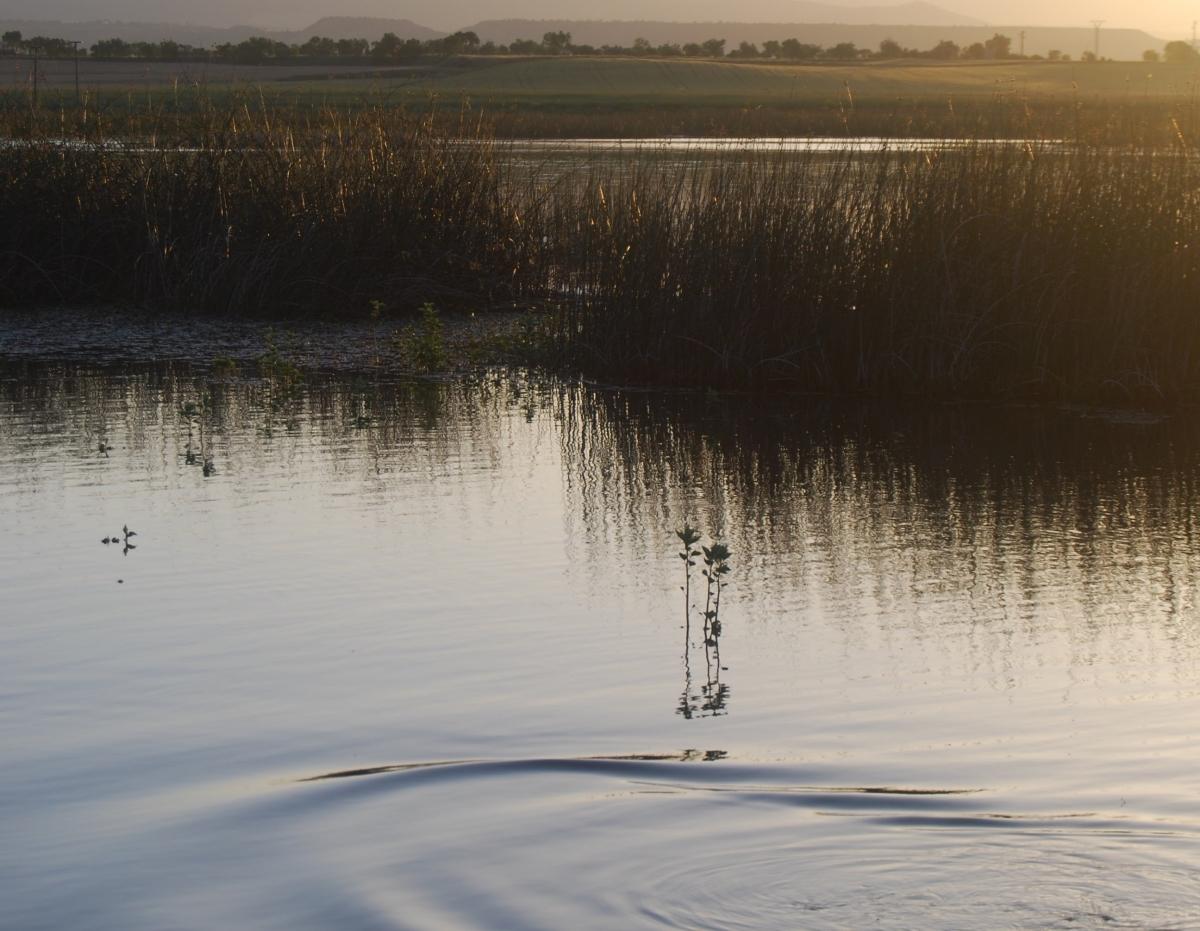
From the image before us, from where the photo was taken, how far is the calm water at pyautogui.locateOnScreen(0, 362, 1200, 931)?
3.49 m

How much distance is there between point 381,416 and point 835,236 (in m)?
2.79

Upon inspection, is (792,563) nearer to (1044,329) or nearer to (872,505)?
(872,505)

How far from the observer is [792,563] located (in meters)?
6.15

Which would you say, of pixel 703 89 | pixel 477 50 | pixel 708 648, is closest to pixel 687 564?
pixel 708 648

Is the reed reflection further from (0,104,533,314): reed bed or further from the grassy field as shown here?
the grassy field

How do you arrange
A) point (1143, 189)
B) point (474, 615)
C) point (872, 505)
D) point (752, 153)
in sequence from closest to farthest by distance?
point (474, 615) < point (872, 505) < point (1143, 189) < point (752, 153)

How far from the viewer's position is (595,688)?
4730mm

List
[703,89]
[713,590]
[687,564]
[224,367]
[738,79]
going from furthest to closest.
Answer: [738,79] < [703,89] < [224,367] < [713,590] < [687,564]

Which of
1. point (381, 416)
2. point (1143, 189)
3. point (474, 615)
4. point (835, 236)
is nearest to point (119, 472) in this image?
point (381, 416)

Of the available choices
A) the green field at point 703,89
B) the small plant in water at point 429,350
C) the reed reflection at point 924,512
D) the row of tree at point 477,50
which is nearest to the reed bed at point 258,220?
the small plant in water at point 429,350

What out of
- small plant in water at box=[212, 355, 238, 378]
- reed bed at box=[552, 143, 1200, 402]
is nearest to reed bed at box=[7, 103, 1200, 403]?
reed bed at box=[552, 143, 1200, 402]

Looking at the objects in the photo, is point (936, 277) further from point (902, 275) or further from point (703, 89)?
point (703, 89)

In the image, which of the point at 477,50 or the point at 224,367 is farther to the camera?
the point at 477,50

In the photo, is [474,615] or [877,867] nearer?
[877,867]
